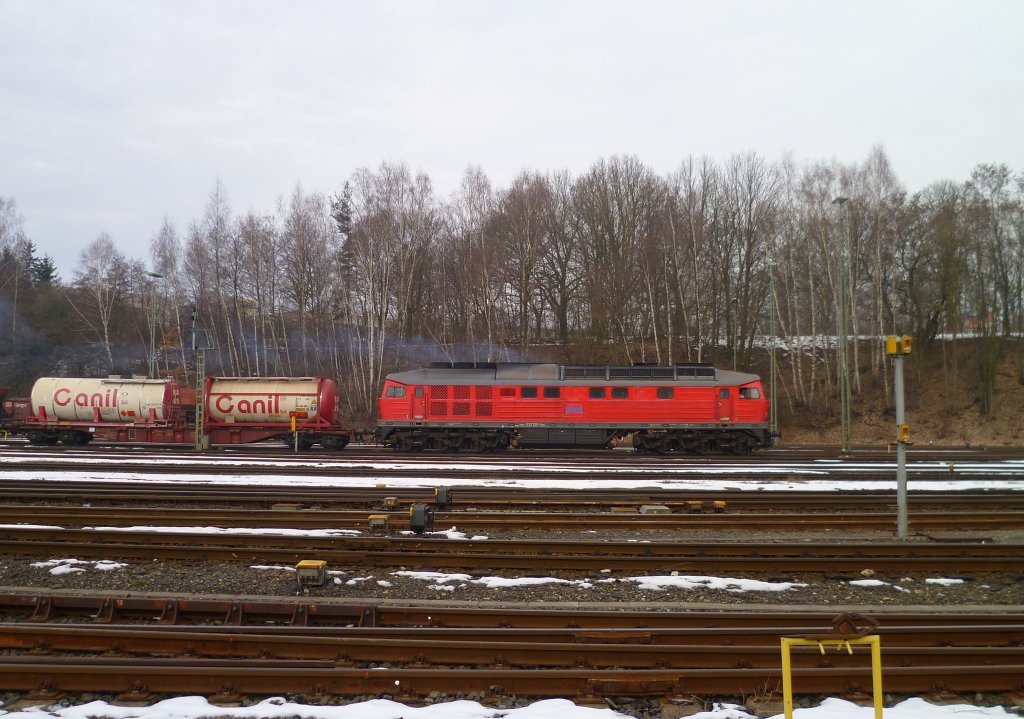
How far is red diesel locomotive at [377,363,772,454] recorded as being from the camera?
25.5 metres

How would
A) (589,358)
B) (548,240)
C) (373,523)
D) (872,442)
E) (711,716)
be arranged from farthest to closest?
(548,240) < (589,358) < (872,442) < (373,523) < (711,716)

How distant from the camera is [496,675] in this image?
560 centimetres

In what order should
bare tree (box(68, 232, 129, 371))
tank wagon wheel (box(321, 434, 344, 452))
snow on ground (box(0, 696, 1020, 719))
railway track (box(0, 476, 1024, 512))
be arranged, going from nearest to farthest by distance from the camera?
snow on ground (box(0, 696, 1020, 719)) < railway track (box(0, 476, 1024, 512)) < tank wagon wheel (box(321, 434, 344, 452)) < bare tree (box(68, 232, 129, 371))

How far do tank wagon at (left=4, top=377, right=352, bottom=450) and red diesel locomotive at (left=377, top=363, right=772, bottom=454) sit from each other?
13.5ft

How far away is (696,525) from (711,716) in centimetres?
714

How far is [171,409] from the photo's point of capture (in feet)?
93.2

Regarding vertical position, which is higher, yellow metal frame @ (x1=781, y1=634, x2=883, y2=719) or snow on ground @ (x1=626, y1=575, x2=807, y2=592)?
yellow metal frame @ (x1=781, y1=634, x2=883, y2=719)

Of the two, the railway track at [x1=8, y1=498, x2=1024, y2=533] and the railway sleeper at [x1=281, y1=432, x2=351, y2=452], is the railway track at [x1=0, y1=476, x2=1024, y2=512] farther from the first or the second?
the railway sleeper at [x1=281, y1=432, x2=351, y2=452]

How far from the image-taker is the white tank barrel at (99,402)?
28.1 m

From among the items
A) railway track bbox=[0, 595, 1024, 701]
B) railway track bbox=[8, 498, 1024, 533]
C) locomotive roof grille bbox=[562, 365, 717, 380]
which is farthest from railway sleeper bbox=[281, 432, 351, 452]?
railway track bbox=[0, 595, 1024, 701]

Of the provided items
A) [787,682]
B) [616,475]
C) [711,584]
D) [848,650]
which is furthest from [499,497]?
[848,650]

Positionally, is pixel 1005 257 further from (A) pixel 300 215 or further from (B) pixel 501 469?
(A) pixel 300 215

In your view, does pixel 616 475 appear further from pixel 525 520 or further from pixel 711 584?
pixel 711 584

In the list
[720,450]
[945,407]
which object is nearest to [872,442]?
[945,407]
